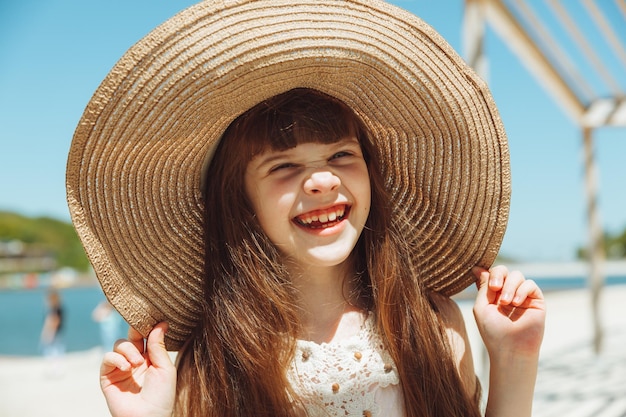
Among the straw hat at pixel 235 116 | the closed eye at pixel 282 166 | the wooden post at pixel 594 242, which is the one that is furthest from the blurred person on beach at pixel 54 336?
the closed eye at pixel 282 166

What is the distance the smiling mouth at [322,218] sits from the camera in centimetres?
149

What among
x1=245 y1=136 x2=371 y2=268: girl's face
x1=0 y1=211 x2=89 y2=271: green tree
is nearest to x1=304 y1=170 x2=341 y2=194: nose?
x1=245 y1=136 x2=371 y2=268: girl's face

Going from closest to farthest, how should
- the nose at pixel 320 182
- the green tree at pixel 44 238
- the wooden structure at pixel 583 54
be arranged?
1. the nose at pixel 320 182
2. the wooden structure at pixel 583 54
3. the green tree at pixel 44 238

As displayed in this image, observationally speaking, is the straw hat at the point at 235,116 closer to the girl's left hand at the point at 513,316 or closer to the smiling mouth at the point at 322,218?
the girl's left hand at the point at 513,316

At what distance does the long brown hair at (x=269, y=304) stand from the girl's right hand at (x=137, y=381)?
0.12m

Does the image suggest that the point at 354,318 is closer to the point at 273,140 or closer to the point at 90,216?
the point at 273,140

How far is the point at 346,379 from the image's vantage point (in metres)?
1.54

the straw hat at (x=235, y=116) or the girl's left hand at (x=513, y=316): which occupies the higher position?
the straw hat at (x=235, y=116)

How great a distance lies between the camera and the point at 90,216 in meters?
1.44

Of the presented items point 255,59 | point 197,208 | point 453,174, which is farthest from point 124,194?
point 453,174

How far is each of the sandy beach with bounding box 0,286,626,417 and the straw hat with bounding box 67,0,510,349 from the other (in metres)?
2.51

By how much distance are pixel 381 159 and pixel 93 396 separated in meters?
6.80

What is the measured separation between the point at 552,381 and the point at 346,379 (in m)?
4.79

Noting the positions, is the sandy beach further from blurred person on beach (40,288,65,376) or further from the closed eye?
the closed eye
